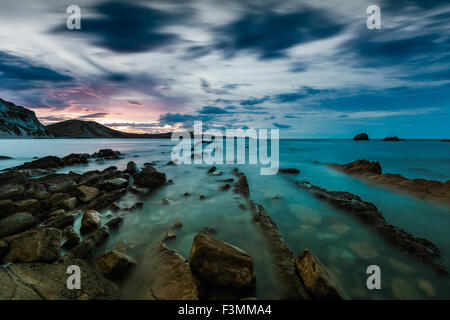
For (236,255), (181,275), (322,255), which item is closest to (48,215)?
(181,275)

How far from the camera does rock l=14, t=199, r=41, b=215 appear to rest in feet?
14.1

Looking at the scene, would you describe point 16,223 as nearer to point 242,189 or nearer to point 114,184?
point 114,184

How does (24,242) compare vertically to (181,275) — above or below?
above

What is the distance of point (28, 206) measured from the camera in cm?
446

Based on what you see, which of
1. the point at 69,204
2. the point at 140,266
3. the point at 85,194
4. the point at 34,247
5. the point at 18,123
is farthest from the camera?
the point at 18,123

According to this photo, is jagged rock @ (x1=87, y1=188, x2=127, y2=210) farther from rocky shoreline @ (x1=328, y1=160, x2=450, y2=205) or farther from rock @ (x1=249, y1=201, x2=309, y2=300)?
rocky shoreline @ (x1=328, y1=160, x2=450, y2=205)

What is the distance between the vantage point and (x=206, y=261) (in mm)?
2420

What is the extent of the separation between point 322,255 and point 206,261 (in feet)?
7.96

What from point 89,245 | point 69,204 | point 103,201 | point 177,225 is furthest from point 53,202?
point 177,225

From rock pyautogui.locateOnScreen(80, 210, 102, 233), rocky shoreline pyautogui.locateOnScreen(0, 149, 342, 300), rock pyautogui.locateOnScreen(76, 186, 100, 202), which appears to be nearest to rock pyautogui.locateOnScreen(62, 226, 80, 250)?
rocky shoreline pyautogui.locateOnScreen(0, 149, 342, 300)

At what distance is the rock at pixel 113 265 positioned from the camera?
8.73 ft

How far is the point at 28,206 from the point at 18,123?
11779 cm

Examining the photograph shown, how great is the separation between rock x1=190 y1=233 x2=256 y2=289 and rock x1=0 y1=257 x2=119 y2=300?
124cm
